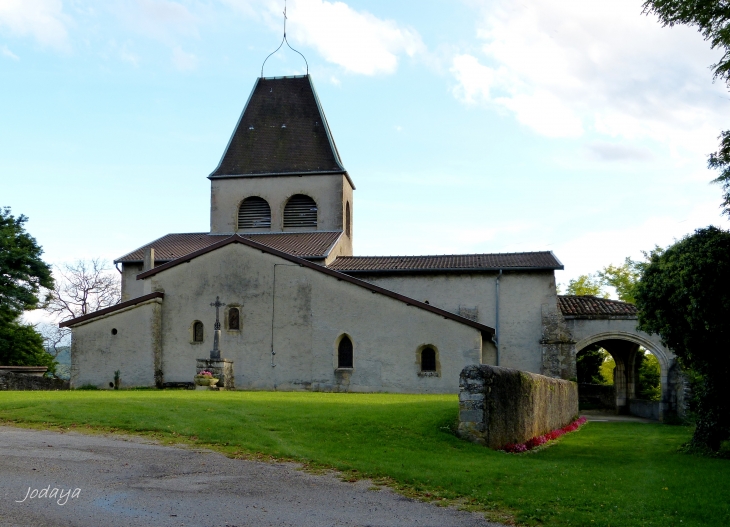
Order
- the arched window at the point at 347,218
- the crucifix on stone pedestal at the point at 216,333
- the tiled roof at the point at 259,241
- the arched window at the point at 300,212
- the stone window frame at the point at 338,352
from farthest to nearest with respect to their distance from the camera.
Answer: the arched window at the point at 347,218, the arched window at the point at 300,212, the tiled roof at the point at 259,241, the stone window frame at the point at 338,352, the crucifix on stone pedestal at the point at 216,333

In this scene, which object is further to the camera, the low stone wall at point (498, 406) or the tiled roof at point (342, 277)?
the tiled roof at point (342, 277)

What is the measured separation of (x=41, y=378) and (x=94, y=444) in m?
20.8

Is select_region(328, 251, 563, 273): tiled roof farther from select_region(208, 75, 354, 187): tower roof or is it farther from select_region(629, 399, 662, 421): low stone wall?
select_region(629, 399, 662, 421): low stone wall

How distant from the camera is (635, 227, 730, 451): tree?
1331 cm

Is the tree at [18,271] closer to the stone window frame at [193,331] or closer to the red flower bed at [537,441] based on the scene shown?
the stone window frame at [193,331]

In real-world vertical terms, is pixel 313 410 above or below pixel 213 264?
below

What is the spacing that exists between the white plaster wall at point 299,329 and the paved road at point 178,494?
51.6ft

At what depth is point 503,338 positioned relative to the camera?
30.7 m

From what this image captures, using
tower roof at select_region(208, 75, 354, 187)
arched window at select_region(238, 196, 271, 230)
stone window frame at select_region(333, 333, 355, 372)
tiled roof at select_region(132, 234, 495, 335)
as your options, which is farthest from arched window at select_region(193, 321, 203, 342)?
tower roof at select_region(208, 75, 354, 187)

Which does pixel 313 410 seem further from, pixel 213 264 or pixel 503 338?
pixel 503 338

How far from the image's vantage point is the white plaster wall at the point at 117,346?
2761 cm

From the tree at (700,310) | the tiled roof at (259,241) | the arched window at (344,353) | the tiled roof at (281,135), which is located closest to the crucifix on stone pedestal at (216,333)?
the arched window at (344,353)

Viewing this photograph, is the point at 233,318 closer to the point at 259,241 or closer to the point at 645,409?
the point at 259,241

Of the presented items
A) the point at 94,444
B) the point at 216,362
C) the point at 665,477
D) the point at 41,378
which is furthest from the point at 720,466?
the point at 41,378
